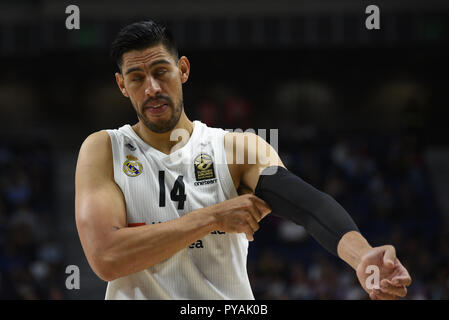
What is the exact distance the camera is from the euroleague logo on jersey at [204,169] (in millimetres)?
2658

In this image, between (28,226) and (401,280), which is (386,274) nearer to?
(401,280)

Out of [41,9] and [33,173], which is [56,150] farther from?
[41,9]

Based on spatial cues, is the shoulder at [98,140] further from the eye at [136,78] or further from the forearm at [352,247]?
the forearm at [352,247]

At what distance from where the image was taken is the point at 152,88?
2598 millimetres

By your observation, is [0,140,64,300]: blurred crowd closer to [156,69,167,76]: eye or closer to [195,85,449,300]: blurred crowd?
[195,85,449,300]: blurred crowd

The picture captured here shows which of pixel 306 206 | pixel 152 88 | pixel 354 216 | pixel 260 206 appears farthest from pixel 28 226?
pixel 306 206

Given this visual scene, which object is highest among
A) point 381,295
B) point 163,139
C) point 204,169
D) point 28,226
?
point 163,139

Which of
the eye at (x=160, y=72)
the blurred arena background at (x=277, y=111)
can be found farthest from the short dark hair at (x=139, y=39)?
the blurred arena background at (x=277, y=111)

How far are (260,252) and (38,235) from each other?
4.37 meters

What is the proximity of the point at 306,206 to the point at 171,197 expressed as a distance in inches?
25.2

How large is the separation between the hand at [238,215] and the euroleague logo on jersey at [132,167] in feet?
1.55

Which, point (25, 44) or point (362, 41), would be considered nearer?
point (362, 41)

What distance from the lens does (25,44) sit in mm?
13953
